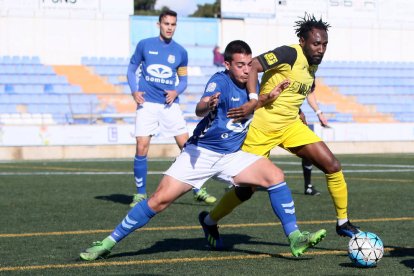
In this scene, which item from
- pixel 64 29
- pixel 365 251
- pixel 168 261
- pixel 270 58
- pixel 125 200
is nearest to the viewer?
pixel 365 251

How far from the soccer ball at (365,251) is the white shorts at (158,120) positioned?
5189 millimetres

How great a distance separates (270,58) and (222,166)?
1.08 meters

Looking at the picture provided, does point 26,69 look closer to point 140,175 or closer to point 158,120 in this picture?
point 158,120

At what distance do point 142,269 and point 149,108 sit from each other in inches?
205

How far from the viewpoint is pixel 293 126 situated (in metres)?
7.87

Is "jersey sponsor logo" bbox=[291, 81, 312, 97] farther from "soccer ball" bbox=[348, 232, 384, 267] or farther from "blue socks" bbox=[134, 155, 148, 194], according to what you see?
"blue socks" bbox=[134, 155, 148, 194]

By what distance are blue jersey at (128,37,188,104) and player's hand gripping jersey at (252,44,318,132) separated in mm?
3684

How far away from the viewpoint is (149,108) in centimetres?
1136

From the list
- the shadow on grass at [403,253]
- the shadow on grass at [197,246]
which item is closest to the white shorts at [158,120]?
the shadow on grass at [197,246]

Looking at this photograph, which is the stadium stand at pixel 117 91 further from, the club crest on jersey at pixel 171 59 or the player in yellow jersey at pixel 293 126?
the player in yellow jersey at pixel 293 126

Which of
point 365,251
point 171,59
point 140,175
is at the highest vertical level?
point 171,59

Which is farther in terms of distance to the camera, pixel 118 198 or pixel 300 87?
pixel 118 198

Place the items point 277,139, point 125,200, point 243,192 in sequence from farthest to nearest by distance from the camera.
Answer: point 125,200 < point 277,139 < point 243,192

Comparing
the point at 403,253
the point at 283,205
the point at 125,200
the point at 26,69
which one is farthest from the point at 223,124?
the point at 26,69
